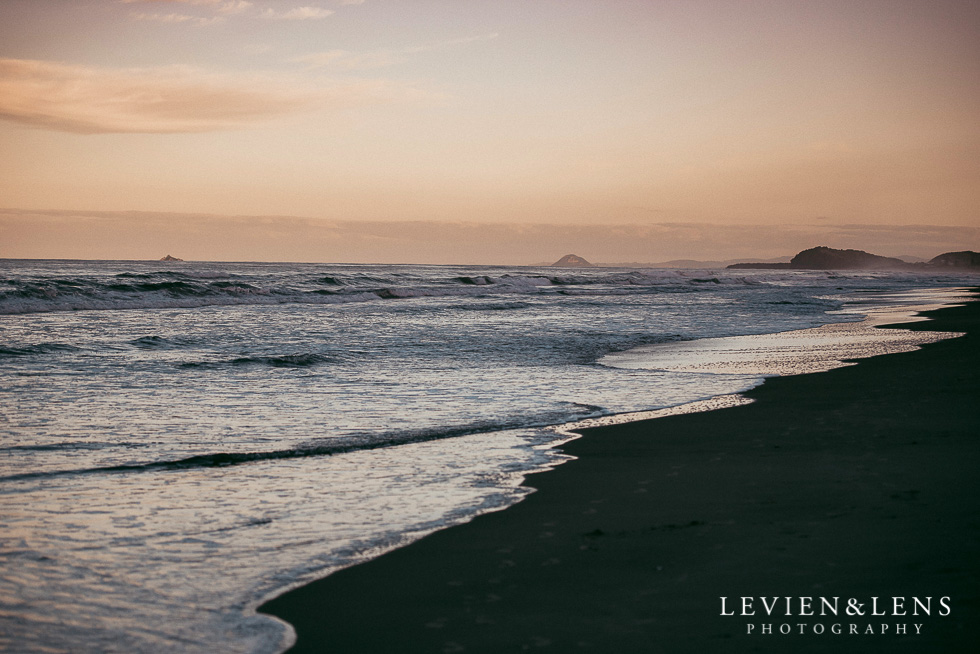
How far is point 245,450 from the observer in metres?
5.79

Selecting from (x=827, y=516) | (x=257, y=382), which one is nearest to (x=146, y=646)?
(x=827, y=516)

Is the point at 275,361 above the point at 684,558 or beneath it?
above

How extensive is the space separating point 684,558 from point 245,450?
3619 millimetres

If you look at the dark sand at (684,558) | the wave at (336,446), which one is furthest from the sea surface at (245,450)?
the dark sand at (684,558)

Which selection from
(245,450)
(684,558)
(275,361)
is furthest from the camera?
(275,361)

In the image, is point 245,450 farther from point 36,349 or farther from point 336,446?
point 36,349

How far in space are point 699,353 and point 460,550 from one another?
10.1 m

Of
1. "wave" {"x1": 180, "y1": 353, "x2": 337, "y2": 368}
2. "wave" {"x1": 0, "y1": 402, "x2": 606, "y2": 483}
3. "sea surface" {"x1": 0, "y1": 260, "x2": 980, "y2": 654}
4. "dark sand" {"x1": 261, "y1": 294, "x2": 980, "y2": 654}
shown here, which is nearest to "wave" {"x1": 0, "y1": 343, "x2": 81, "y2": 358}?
"sea surface" {"x1": 0, "y1": 260, "x2": 980, "y2": 654}

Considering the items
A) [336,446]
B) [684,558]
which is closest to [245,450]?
[336,446]

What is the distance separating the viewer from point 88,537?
3861mm

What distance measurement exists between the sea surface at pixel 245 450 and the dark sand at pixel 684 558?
11.6 inches

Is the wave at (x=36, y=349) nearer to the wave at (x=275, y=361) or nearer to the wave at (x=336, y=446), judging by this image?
the wave at (x=275, y=361)

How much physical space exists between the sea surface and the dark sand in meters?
0.30

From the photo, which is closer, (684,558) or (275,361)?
(684,558)
